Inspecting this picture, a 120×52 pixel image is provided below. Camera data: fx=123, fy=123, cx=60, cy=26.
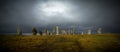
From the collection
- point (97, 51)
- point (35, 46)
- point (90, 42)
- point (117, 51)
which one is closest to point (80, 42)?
point (90, 42)

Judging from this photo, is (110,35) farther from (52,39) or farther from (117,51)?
(52,39)

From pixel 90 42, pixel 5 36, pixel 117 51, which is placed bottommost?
pixel 117 51

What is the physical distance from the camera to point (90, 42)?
6.94 meters

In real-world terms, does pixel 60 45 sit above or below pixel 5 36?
below

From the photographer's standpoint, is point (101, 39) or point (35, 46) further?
point (101, 39)

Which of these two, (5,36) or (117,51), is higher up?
(5,36)

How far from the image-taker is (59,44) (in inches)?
270

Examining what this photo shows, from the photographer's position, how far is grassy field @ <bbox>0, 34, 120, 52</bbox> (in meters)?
6.61

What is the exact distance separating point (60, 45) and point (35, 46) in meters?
1.37

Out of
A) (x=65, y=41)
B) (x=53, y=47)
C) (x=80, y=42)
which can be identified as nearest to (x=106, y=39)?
(x=80, y=42)

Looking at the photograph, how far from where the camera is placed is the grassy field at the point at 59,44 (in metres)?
6.61

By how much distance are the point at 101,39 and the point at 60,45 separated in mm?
2476

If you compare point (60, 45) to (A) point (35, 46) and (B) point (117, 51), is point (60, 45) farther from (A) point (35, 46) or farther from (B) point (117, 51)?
(B) point (117, 51)

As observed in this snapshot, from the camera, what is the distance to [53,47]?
676 cm
